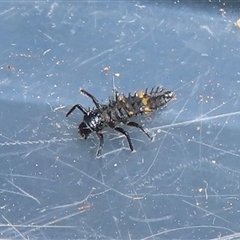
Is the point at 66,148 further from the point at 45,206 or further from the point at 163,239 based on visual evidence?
the point at 163,239

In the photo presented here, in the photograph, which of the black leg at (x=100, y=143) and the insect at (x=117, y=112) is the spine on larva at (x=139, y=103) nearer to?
the insect at (x=117, y=112)

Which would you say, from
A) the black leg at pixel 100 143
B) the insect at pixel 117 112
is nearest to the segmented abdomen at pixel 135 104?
the insect at pixel 117 112

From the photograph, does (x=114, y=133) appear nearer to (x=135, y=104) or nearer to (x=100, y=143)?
(x=100, y=143)

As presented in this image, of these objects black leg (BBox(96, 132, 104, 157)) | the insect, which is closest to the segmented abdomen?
the insect

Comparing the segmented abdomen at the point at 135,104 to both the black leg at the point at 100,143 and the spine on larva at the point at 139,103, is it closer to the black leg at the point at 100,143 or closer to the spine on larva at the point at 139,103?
the spine on larva at the point at 139,103

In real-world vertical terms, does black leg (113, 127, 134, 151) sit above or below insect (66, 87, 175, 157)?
below

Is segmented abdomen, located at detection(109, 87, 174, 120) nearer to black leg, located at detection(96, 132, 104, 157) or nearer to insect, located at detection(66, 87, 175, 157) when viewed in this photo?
insect, located at detection(66, 87, 175, 157)

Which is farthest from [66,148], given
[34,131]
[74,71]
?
[74,71]

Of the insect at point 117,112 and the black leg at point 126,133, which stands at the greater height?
the insect at point 117,112
